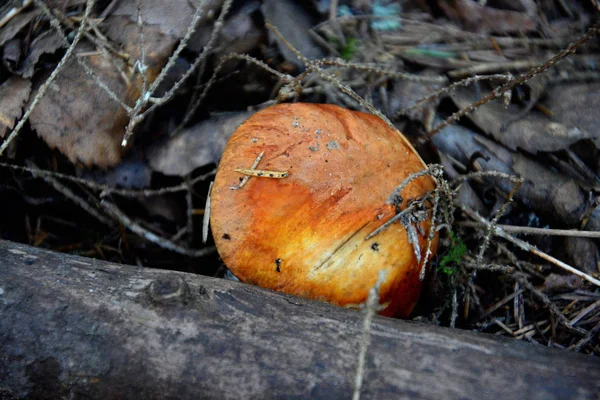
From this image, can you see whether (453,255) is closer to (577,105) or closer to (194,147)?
(577,105)

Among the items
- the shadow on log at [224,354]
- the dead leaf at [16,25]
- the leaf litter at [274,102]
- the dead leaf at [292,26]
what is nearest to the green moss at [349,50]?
the leaf litter at [274,102]

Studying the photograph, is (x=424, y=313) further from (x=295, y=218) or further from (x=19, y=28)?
(x=19, y=28)

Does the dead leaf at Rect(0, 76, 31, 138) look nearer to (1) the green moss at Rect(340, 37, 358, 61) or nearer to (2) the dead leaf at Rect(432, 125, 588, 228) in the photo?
(1) the green moss at Rect(340, 37, 358, 61)

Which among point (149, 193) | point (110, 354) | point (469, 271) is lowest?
point (469, 271)

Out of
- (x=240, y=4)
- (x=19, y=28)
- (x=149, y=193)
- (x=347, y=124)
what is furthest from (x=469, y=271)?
(x=19, y=28)

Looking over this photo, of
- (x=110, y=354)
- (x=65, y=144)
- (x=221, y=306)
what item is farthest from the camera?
(x=65, y=144)

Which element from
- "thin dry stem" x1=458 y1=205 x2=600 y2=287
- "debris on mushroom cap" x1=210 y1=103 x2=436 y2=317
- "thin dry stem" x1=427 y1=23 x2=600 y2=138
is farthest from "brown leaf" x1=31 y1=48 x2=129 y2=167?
"thin dry stem" x1=458 y1=205 x2=600 y2=287
